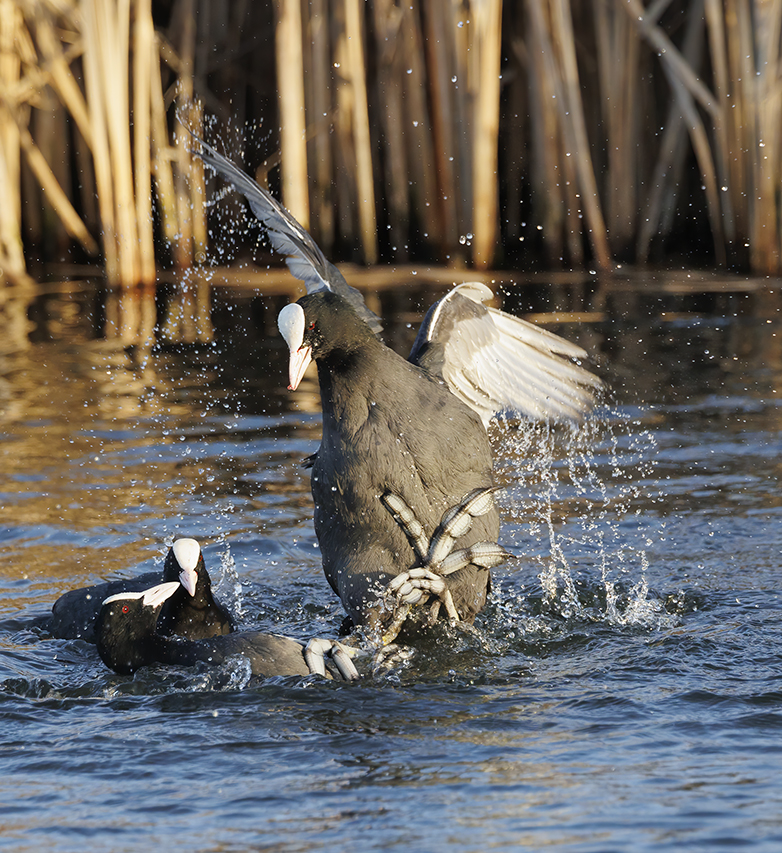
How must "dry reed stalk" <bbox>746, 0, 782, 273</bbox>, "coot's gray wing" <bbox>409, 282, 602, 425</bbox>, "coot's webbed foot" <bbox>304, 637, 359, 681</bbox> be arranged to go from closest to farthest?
"coot's webbed foot" <bbox>304, 637, 359, 681</bbox> → "coot's gray wing" <bbox>409, 282, 602, 425</bbox> → "dry reed stalk" <bbox>746, 0, 782, 273</bbox>

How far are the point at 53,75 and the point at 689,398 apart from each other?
443 centimetres

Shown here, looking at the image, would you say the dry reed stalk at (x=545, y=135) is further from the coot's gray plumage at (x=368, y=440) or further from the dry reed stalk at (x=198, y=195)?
the coot's gray plumage at (x=368, y=440)

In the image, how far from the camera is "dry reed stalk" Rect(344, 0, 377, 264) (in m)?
7.84

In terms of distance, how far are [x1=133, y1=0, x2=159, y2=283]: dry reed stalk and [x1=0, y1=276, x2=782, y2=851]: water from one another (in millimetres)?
1578

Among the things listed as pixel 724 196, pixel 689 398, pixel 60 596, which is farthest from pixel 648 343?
pixel 60 596

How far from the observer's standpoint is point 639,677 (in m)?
3.08

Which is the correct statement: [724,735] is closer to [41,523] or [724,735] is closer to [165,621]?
[165,621]

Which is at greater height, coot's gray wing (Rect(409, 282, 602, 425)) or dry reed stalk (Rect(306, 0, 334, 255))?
dry reed stalk (Rect(306, 0, 334, 255))

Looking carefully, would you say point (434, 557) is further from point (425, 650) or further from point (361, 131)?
point (361, 131)

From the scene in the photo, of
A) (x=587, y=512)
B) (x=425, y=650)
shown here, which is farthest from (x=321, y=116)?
(x=425, y=650)

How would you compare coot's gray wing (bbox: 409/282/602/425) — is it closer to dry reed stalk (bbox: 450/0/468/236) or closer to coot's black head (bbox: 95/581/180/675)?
coot's black head (bbox: 95/581/180/675)

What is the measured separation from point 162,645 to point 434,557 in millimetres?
733

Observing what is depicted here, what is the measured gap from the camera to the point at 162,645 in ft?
11.0

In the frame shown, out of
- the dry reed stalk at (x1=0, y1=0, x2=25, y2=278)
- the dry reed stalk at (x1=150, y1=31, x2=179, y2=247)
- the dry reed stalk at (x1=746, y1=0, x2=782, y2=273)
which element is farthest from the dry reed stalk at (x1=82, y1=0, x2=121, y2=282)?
the dry reed stalk at (x1=746, y1=0, x2=782, y2=273)
